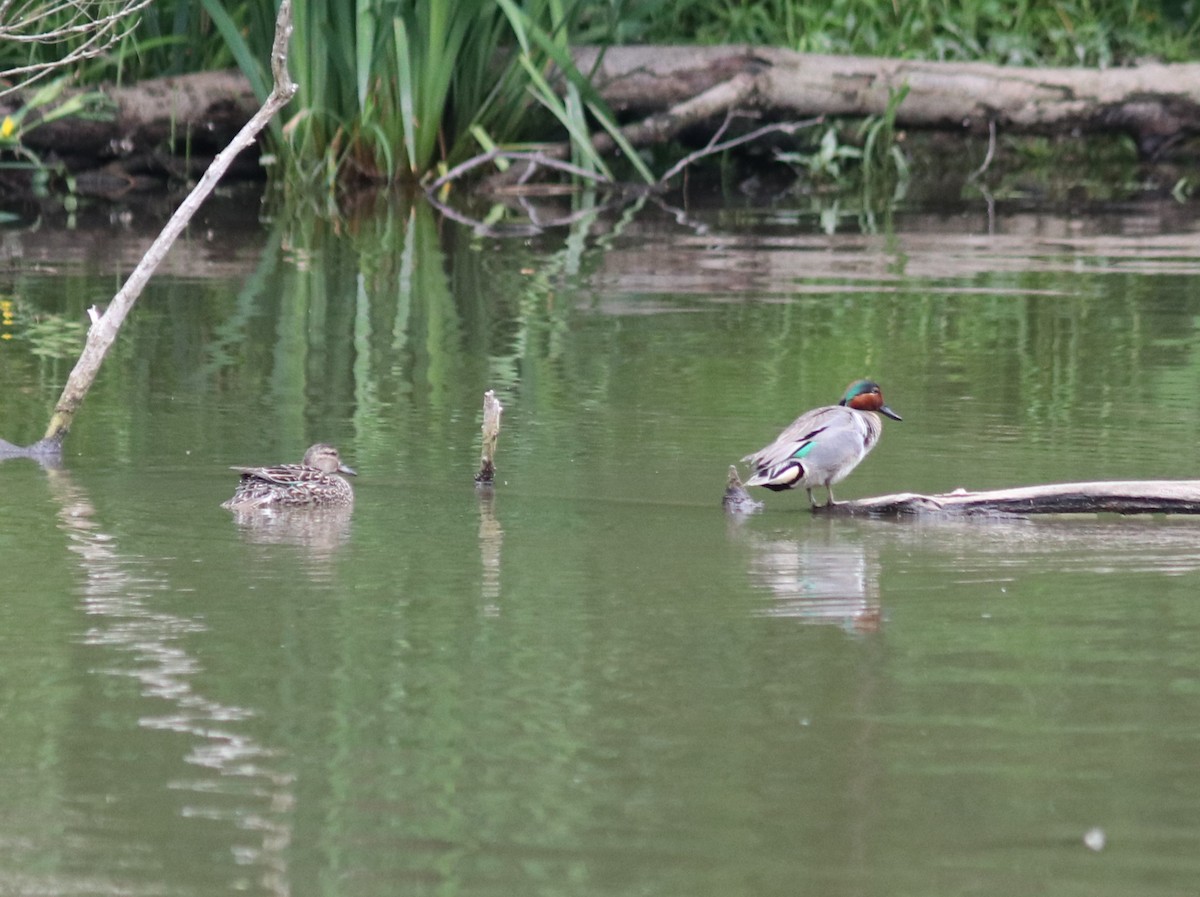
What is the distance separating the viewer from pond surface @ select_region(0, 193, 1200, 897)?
407cm

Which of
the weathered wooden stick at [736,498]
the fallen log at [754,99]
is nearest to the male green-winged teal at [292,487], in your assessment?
the weathered wooden stick at [736,498]

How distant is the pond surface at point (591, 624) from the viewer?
4.07m

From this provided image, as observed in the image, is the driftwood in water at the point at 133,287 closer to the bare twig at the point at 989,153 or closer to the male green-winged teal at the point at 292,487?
the male green-winged teal at the point at 292,487

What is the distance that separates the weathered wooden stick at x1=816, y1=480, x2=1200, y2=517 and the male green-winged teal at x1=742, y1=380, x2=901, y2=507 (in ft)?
0.96

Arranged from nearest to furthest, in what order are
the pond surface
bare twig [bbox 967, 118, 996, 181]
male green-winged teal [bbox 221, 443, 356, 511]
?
1. the pond surface
2. male green-winged teal [bbox 221, 443, 356, 511]
3. bare twig [bbox 967, 118, 996, 181]

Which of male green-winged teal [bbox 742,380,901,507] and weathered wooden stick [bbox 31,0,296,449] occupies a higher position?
weathered wooden stick [bbox 31,0,296,449]

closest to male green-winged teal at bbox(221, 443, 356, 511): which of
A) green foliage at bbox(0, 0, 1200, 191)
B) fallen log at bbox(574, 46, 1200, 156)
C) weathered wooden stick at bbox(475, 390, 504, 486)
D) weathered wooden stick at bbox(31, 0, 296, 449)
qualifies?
weathered wooden stick at bbox(475, 390, 504, 486)

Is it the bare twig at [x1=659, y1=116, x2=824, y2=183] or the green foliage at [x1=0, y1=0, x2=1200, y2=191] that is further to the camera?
the bare twig at [x1=659, y1=116, x2=824, y2=183]

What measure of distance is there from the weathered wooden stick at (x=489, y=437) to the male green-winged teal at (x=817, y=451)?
0.86m

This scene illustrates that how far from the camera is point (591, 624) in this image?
5590 millimetres

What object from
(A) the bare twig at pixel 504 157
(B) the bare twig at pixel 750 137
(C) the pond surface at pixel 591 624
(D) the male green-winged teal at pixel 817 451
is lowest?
(C) the pond surface at pixel 591 624

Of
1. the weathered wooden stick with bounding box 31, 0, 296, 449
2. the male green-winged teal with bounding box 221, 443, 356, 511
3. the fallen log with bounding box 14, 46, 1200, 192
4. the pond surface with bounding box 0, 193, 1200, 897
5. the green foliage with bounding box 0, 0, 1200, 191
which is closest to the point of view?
the pond surface with bounding box 0, 193, 1200, 897

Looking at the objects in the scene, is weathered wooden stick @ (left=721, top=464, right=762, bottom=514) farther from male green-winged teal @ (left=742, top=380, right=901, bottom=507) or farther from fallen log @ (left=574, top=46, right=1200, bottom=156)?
fallen log @ (left=574, top=46, right=1200, bottom=156)

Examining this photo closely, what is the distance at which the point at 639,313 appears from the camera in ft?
38.7
